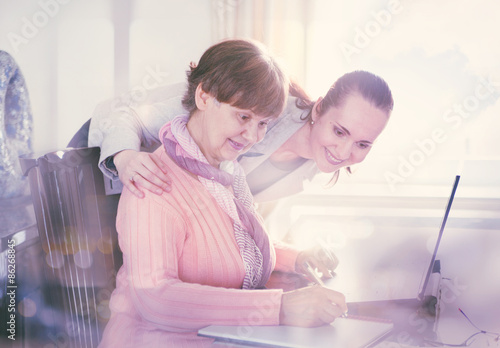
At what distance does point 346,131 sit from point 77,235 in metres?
0.60

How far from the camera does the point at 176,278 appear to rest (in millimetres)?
645

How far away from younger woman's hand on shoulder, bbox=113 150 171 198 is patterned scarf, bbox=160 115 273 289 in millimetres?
39

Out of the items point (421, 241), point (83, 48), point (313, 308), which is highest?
point (83, 48)

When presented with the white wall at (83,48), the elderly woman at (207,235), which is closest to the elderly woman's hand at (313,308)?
the elderly woman at (207,235)

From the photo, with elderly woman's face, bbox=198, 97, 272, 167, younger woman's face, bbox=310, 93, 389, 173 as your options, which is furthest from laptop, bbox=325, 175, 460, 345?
elderly woman's face, bbox=198, 97, 272, 167

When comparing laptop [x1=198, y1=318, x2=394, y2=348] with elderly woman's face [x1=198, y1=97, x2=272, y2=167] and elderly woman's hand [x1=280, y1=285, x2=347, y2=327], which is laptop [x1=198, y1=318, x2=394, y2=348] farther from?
elderly woman's face [x1=198, y1=97, x2=272, y2=167]

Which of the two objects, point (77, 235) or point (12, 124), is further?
point (12, 124)

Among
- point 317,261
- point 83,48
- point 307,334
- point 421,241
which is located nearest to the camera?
point 307,334

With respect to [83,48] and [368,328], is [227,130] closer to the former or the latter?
[368,328]

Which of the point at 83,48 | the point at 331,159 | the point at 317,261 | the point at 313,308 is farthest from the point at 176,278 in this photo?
the point at 83,48

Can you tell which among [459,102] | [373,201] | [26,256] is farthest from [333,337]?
[459,102]

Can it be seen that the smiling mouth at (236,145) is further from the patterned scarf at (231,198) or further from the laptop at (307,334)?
the laptop at (307,334)

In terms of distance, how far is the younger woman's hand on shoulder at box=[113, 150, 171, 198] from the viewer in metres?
0.67

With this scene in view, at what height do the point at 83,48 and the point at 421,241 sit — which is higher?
the point at 83,48
